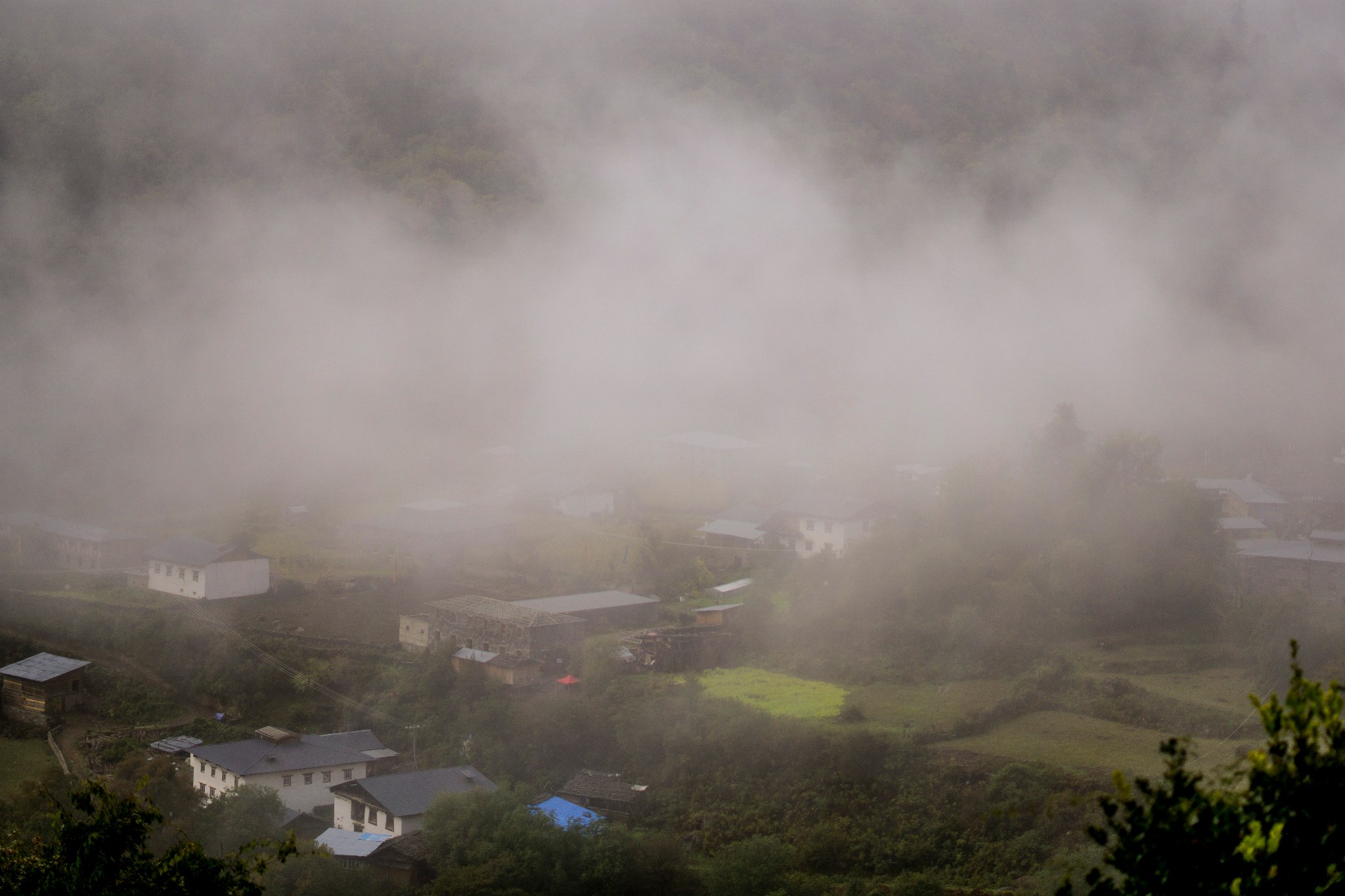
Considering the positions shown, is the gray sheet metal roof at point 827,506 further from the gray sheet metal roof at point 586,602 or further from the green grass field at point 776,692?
the green grass field at point 776,692

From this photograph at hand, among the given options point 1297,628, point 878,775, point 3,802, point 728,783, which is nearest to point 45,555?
point 3,802

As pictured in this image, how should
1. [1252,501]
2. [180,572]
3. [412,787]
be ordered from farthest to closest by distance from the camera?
[1252,501] → [180,572] → [412,787]

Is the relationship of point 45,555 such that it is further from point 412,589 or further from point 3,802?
point 3,802

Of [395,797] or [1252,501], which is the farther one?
[1252,501]

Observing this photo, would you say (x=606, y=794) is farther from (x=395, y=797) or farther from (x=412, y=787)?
(x=395, y=797)

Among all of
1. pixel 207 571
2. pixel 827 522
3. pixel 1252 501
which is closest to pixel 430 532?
pixel 207 571

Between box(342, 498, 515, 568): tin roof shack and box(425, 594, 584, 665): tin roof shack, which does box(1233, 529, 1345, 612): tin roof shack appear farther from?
box(342, 498, 515, 568): tin roof shack

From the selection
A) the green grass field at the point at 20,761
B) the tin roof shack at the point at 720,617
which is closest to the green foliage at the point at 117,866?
the green grass field at the point at 20,761
